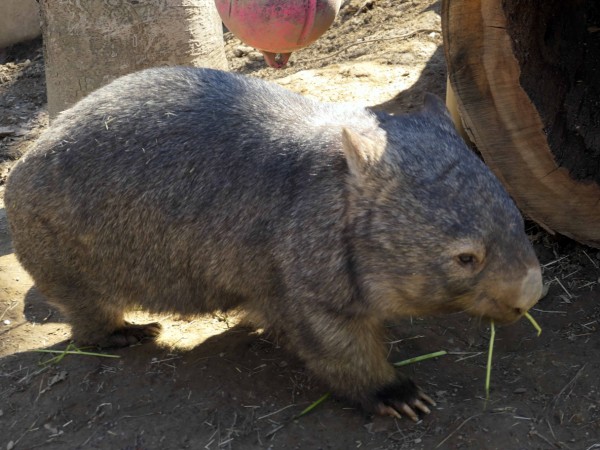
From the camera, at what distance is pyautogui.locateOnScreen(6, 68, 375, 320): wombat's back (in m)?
3.18

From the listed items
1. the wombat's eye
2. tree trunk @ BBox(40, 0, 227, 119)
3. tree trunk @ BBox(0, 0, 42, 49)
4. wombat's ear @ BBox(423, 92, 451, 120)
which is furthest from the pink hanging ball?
tree trunk @ BBox(0, 0, 42, 49)

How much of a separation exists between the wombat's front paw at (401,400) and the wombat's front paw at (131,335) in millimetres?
1214

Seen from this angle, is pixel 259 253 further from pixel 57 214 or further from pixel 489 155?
pixel 489 155

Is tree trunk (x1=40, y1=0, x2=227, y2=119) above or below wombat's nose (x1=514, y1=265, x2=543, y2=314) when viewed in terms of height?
above

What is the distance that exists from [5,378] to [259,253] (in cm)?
135

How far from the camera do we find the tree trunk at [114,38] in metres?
4.90

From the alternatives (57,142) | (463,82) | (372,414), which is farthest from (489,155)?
(57,142)

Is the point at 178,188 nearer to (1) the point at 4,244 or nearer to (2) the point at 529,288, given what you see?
(2) the point at 529,288

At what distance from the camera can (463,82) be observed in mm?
3742

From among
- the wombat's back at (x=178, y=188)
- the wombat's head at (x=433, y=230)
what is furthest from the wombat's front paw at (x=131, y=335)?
the wombat's head at (x=433, y=230)

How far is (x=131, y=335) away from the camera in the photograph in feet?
12.5

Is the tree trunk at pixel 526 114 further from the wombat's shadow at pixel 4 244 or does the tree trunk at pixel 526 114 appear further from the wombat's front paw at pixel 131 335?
the wombat's shadow at pixel 4 244

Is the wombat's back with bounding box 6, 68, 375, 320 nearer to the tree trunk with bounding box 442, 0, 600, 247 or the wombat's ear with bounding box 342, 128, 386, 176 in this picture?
the wombat's ear with bounding box 342, 128, 386, 176

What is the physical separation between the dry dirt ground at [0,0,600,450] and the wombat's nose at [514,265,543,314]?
0.55 metres
